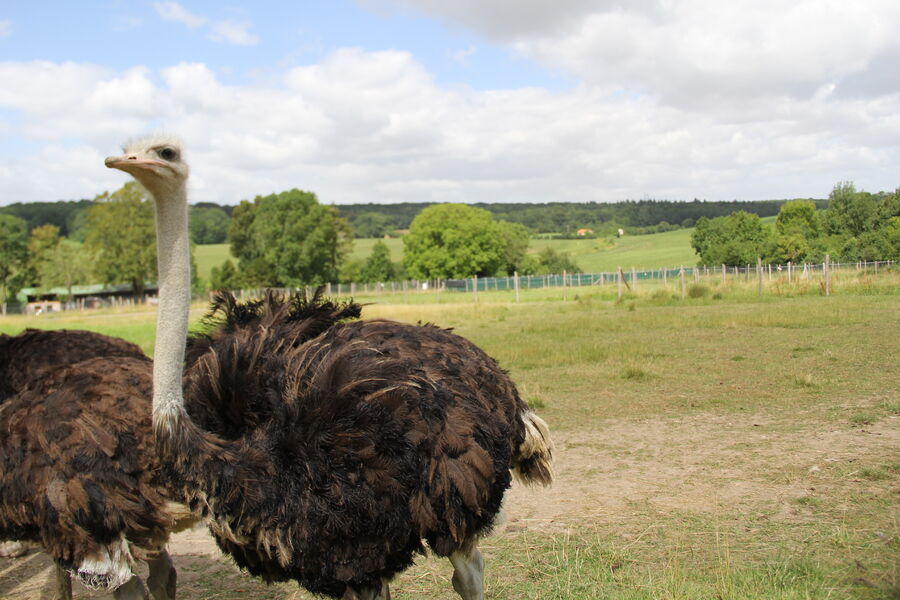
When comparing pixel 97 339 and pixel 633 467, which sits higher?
pixel 97 339

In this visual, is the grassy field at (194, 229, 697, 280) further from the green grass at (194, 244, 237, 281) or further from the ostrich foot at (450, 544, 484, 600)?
the ostrich foot at (450, 544, 484, 600)

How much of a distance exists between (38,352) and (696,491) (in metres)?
4.03

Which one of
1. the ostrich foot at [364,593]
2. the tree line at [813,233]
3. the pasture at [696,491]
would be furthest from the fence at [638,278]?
the ostrich foot at [364,593]

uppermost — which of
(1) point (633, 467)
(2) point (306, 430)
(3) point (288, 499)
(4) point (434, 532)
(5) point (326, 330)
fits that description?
(5) point (326, 330)

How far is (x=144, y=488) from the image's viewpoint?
10.3ft

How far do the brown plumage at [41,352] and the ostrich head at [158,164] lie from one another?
2.00 m

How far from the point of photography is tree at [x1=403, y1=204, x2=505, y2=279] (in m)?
70.6

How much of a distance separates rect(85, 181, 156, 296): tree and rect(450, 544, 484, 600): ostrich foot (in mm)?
53673

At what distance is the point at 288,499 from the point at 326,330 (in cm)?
123

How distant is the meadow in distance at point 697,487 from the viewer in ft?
12.3

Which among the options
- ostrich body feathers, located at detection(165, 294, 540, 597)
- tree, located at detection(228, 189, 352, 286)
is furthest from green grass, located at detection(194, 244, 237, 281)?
ostrich body feathers, located at detection(165, 294, 540, 597)

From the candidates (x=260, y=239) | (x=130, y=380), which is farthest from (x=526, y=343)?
(x=260, y=239)

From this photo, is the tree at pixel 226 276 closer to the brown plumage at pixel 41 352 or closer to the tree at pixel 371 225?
the tree at pixel 371 225

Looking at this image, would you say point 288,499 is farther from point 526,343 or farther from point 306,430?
point 526,343
